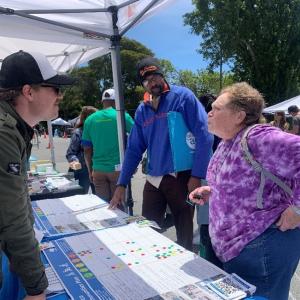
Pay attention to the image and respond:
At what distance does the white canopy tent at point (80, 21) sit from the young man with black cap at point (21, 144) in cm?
167

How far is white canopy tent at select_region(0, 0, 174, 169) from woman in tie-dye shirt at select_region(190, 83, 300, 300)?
1.63 meters

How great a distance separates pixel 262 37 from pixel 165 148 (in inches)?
892

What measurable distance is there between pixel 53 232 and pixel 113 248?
0.41m

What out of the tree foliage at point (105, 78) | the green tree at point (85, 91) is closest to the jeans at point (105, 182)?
the tree foliage at point (105, 78)

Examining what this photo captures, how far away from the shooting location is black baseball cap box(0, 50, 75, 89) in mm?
1243

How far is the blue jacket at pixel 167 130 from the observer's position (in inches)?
97.2

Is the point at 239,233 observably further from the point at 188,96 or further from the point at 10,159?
the point at 188,96

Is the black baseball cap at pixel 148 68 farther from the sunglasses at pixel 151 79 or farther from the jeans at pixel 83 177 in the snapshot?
the jeans at pixel 83 177

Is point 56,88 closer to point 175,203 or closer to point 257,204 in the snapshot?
point 257,204

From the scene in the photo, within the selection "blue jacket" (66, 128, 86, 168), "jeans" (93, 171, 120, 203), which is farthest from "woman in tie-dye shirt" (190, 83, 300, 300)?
"blue jacket" (66, 128, 86, 168)

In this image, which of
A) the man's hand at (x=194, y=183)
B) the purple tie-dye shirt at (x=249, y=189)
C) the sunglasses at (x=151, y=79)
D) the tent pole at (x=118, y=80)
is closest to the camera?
the purple tie-dye shirt at (x=249, y=189)

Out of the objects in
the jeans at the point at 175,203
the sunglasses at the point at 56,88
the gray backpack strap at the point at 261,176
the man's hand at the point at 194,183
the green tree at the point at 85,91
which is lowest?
the jeans at the point at 175,203

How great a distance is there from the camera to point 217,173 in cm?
171

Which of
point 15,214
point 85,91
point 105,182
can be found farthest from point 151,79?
point 85,91
